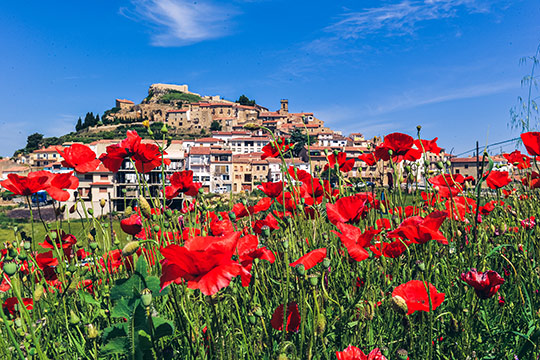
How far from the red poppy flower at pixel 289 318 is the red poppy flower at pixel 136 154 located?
92cm

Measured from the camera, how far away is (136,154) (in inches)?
63.7

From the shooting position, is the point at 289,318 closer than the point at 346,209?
Yes

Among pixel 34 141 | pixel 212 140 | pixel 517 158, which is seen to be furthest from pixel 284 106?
pixel 517 158

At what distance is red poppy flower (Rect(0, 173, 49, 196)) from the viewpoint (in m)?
1.67

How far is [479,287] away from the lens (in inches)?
40.7

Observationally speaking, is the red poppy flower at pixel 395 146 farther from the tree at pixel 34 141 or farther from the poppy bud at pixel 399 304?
the tree at pixel 34 141

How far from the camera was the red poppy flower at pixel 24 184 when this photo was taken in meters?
1.67

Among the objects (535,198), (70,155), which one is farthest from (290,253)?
(535,198)

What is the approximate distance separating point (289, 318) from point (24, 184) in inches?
55.8

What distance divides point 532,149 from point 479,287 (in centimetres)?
127

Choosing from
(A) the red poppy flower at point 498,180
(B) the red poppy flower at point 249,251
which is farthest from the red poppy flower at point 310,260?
(A) the red poppy flower at point 498,180

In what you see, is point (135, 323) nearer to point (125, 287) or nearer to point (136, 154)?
point (125, 287)

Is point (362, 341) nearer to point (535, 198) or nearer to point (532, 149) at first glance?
point (532, 149)

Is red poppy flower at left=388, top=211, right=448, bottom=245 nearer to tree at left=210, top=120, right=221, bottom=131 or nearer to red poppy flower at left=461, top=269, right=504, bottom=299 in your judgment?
red poppy flower at left=461, top=269, right=504, bottom=299
